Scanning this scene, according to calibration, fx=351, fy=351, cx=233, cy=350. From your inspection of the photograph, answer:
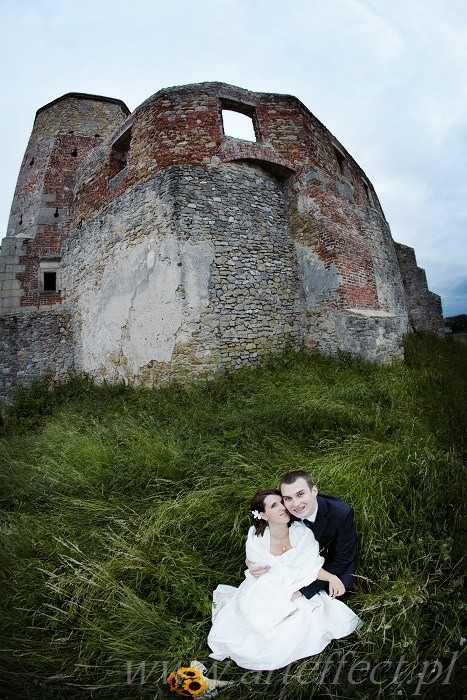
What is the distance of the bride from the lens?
79.3 inches

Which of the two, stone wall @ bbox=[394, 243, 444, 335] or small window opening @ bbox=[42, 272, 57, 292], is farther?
stone wall @ bbox=[394, 243, 444, 335]

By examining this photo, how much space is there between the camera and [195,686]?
6.30 ft

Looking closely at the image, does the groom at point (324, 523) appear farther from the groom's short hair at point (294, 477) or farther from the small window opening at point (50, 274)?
the small window opening at point (50, 274)

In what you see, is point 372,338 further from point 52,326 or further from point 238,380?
point 52,326

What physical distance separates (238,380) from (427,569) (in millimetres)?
4588

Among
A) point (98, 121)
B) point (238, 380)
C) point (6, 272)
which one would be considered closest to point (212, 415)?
point (238, 380)

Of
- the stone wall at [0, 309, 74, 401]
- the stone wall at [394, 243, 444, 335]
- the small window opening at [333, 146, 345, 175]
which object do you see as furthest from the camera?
the stone wall at [394, 243, 444, 335]

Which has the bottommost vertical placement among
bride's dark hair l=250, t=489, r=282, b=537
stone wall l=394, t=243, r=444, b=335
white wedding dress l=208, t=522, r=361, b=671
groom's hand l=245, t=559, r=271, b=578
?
white wedding dress l=208, t=522, r=361, b=671

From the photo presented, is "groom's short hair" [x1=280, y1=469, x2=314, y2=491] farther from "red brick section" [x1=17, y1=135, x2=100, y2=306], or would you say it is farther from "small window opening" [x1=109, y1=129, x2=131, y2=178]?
"red brick section" [x1=17, y1=135, x2=100, y2=306]

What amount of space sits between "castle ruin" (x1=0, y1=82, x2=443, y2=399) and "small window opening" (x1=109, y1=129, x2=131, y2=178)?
3 cm

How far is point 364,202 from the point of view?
35.8 ft

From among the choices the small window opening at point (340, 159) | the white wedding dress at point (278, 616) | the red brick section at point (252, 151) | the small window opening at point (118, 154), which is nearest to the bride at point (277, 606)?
the white wedding dress at point (278, 616)

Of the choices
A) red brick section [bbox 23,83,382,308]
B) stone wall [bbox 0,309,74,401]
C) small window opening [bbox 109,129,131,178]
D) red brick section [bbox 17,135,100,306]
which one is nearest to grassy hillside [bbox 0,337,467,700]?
red brick section [bbox 23,83,382,308]

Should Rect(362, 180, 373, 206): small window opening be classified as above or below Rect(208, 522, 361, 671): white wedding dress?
above
